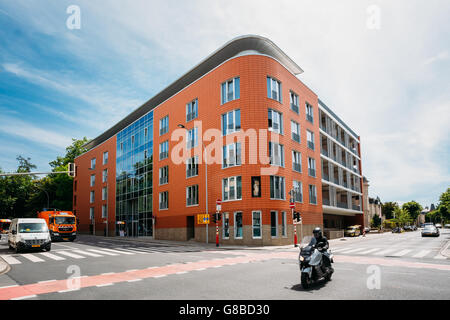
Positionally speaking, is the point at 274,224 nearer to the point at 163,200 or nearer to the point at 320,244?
the point at 163,200

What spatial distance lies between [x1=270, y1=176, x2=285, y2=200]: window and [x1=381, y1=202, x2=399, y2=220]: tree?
88.8 metres

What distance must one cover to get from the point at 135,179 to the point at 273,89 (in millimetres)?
24239

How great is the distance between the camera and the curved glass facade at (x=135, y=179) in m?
42.3

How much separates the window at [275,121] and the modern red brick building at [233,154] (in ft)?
0.32

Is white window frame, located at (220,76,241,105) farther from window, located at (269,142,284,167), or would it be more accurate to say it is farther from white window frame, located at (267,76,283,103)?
window, located at (269,142,284,167)

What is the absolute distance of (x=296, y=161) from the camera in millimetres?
33625

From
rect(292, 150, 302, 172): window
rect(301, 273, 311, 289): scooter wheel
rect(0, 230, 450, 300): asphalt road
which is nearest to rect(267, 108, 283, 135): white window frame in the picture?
rect(292, 150, 302, 172): window

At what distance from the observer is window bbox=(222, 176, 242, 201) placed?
2859cm

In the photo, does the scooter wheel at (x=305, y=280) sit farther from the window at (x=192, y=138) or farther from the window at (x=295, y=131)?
the window at (x=192, y=138)

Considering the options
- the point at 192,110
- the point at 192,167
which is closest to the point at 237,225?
the point at 192,167

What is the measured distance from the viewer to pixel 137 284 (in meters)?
9.11

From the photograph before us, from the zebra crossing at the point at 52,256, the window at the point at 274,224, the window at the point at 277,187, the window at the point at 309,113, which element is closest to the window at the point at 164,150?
the window at the point at 277,187

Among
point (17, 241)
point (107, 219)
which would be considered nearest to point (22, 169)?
point (107, 219)

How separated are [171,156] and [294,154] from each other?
13.9 m
